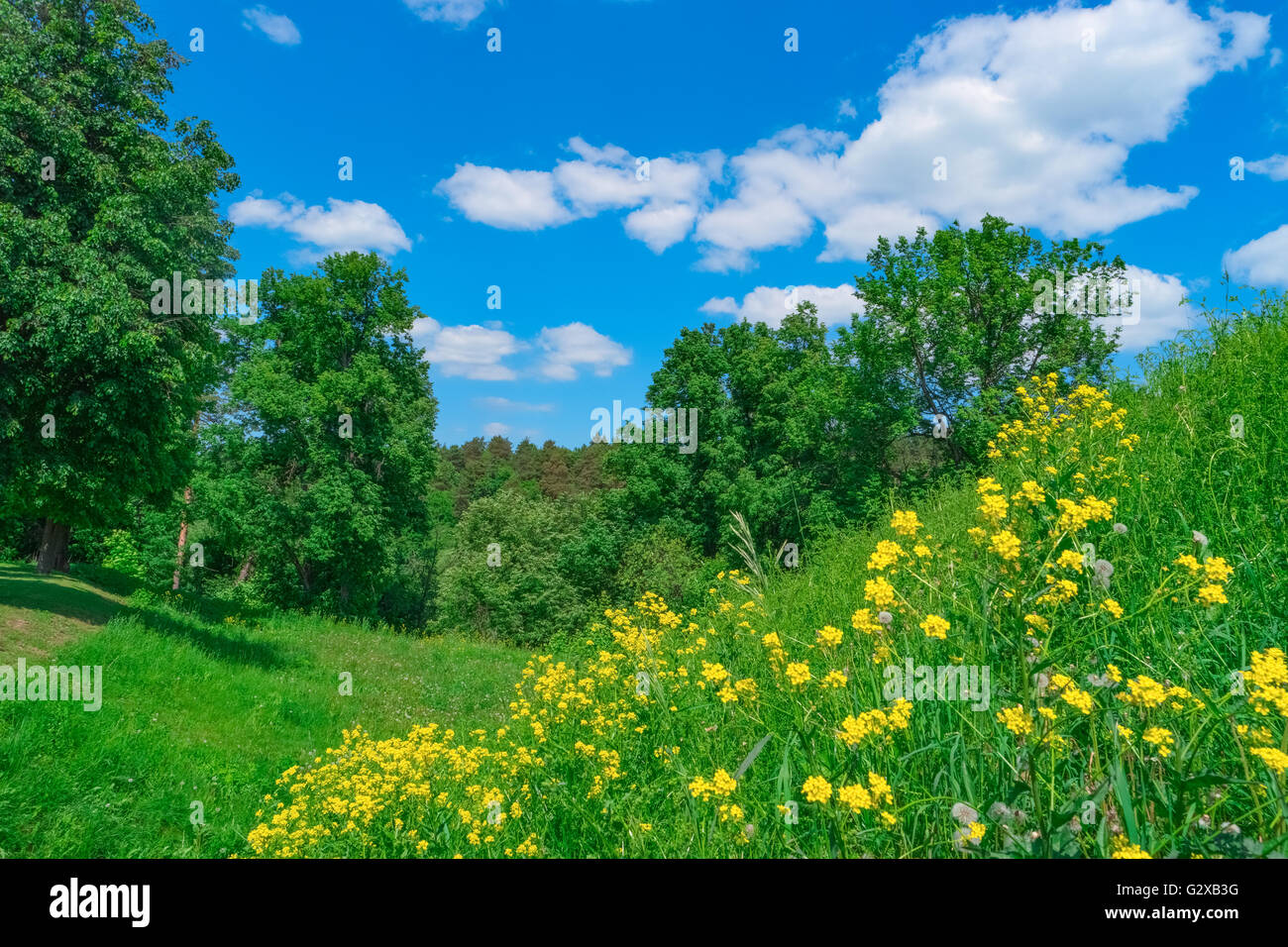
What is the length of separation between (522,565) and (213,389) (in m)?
16.5

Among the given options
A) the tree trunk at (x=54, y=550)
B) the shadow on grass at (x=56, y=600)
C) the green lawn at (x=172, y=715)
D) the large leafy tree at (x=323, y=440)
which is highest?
the large leafy tree at (x=323, y=440)

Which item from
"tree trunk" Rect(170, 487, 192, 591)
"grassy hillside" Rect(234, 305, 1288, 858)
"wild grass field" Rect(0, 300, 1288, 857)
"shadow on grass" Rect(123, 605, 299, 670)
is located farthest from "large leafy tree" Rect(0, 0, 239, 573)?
"tree trunk" Rect(170, 487, 192, 591)

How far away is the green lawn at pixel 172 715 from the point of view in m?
6.37

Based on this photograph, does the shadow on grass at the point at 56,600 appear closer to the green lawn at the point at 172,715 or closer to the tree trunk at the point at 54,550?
the green lawn at the point at 172,715

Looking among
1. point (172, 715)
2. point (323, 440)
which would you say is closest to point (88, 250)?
point (172, 715)

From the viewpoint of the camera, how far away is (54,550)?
58.4ft

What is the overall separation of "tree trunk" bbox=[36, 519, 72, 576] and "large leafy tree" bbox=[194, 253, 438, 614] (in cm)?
414

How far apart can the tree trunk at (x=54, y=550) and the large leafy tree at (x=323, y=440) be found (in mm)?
4138

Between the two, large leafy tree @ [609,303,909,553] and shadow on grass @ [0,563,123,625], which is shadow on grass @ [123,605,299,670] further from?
large leafy tree @ [609,303,909,553]

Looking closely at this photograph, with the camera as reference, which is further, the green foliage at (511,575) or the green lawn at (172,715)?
the green foliage at (511,575)

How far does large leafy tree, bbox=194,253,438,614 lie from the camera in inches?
906

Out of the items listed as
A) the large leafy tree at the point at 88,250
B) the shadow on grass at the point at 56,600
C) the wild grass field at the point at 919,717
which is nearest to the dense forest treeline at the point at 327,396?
the large leafy tree at the point at 88,250
